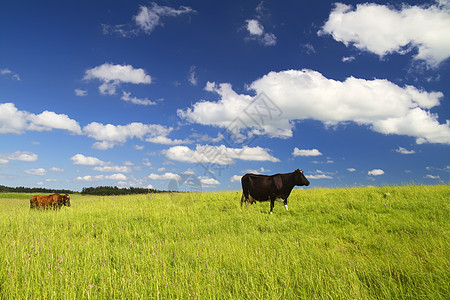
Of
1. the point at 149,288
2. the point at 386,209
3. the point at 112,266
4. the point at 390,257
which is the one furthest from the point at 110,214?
the point at 386,209

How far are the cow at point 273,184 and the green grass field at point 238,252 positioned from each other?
0.70 m

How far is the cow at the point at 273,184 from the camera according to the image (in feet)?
41.1

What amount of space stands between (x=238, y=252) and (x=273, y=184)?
6949 mm

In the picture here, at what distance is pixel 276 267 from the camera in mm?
5055

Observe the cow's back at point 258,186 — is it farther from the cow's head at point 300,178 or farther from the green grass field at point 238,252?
the cow's head at point 300,178

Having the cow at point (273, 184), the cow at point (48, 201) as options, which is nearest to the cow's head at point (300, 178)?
the cow at point (273, 184)

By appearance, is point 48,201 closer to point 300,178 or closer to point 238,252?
point 238,252

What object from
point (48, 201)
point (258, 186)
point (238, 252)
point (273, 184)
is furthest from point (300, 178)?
point (48, 201)

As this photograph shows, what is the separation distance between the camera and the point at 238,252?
5941 mm

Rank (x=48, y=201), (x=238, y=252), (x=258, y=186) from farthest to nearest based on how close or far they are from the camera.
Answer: (x=48, y=201) < (x=258, y=186) < (x=238, y=252)

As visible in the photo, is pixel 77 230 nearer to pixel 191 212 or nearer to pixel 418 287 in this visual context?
pixel 191 212

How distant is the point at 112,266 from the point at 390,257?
6.16m


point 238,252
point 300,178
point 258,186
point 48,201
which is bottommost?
point 238,252

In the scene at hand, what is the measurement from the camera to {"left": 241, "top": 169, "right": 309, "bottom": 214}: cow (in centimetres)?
1254
